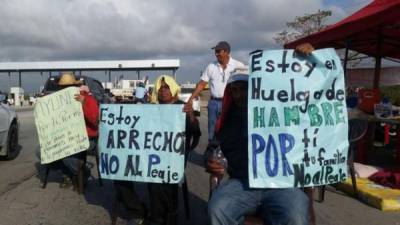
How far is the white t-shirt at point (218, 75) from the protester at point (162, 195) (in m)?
2.70

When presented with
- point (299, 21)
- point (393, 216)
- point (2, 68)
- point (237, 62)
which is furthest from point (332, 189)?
point (2, 68)

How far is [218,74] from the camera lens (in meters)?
8.76

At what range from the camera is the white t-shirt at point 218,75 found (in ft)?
28.5

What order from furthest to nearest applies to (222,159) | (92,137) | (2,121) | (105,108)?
(2,121) < (92,137) < (105,108) < (222,159)

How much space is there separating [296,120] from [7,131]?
311 inches

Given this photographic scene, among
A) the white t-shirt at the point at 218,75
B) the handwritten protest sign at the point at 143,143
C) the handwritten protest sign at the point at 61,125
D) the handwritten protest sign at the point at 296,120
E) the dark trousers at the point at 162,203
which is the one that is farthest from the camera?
the white t-shirt at the point at 218,75

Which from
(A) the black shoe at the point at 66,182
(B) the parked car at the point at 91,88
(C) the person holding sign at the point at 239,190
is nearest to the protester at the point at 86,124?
(A) the black shoe at the point at 66,182

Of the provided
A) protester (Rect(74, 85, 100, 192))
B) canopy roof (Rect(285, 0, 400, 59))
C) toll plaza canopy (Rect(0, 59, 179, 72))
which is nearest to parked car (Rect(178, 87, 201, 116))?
protester (Rect(74, 85, 100, 192))

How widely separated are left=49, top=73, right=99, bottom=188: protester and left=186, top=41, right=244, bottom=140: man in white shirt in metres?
1.79

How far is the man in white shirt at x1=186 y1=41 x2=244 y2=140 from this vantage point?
28.1ft

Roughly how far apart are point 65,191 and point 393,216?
4463 mm

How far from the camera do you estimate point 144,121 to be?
18.1ft

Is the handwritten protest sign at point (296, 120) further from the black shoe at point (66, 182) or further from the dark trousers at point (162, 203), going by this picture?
the black shoe at point (66, 182)

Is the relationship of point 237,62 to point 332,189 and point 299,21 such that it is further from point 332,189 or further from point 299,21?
point 299,21
